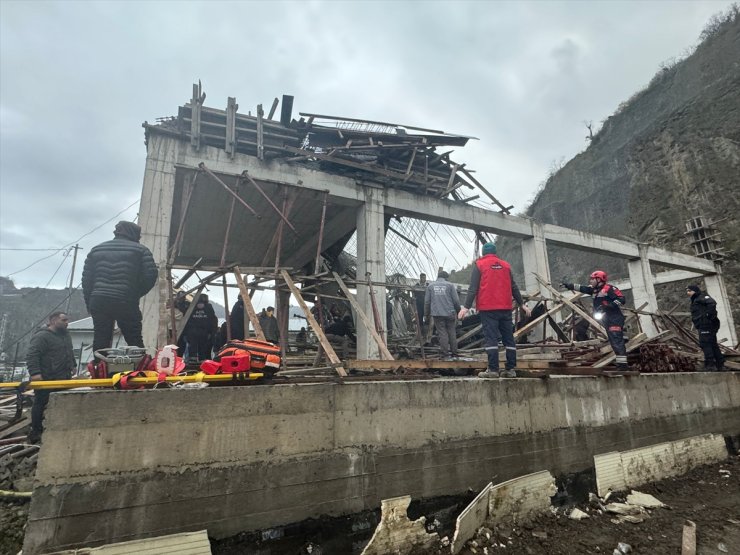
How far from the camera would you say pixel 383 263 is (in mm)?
8797

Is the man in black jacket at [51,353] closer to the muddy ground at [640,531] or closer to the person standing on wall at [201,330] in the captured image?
the person standing on wall at [201,330]

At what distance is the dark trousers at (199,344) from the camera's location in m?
7.33

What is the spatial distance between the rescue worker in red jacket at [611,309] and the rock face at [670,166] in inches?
545

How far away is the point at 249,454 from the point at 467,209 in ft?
29.3

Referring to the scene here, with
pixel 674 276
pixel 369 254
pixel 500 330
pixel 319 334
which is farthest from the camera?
pixel 674 276

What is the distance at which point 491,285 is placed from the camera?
192 inches

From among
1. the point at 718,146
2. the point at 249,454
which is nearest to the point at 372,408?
the point at 249,454

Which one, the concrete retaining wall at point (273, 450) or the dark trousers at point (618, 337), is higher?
the dark trousers at point (618, 337)

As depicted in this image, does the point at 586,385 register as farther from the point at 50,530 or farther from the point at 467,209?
the point at 467,209

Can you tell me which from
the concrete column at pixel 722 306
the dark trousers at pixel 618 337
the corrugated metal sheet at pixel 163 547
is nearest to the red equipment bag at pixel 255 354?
the corrugated metal sheet at pixel 163 547

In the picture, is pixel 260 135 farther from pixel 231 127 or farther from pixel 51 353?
pixel 51 353

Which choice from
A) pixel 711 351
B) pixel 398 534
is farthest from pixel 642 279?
pixel 398 534

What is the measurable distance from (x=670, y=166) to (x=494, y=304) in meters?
25.2

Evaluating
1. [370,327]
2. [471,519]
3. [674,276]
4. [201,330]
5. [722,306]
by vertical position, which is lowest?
[471,519]
